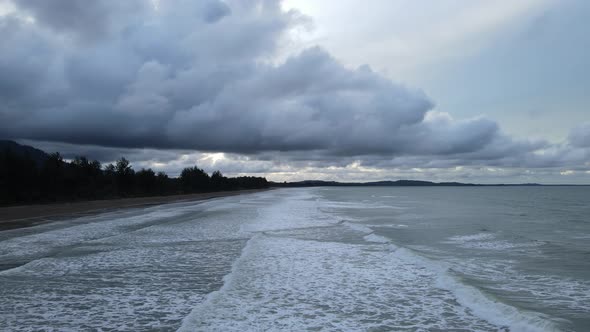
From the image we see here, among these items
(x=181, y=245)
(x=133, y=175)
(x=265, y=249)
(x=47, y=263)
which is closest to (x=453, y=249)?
(x=265, y=249)

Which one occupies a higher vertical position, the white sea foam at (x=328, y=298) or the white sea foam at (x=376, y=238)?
the white sea foam at (x=328, y=298)

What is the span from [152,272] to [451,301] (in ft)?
26.9

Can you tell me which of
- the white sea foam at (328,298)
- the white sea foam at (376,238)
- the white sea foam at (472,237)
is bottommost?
the white sea foam at (472,237)

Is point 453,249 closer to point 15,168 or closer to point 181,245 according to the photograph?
point 181,245

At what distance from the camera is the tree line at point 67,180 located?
48.9 meters

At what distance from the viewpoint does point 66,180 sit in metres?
58.2

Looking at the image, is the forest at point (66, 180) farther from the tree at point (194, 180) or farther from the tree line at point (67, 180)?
the tree at point (194, 180)

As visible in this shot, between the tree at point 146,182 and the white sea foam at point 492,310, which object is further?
the tree at point 146,182

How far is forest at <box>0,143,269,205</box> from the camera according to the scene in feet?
160

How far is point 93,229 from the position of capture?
2328cm

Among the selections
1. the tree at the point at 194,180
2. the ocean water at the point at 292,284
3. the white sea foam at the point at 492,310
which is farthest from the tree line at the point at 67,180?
the white sea foam at the point at 492,310

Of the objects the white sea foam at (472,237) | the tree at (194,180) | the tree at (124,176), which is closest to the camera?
the white sea foam at (472,237)

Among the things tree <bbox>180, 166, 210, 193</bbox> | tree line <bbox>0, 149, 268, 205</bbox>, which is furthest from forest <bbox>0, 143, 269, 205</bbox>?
tree <bbox>180, 166, 210, 193</bbox>

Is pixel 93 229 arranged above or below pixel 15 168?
below
